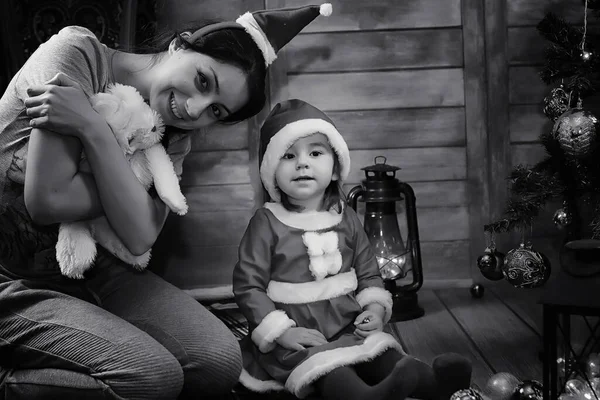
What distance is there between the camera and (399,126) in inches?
105

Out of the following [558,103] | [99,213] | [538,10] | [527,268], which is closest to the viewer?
[99,213]

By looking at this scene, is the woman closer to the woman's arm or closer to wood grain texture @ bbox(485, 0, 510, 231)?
the woman's arm

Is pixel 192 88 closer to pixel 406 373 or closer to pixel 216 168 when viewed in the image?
pixel 406 373

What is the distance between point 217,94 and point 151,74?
15 cm

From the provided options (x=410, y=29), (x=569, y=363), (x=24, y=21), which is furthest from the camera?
(x=410, y=29)

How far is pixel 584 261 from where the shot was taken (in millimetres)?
1348

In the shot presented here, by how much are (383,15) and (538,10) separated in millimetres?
553

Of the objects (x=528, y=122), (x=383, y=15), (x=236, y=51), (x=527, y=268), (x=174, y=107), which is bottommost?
(x=527, y=268)

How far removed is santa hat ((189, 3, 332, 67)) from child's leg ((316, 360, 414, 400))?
68cm

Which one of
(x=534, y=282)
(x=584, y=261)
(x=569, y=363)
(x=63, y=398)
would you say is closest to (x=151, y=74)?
(x=63, y=398)

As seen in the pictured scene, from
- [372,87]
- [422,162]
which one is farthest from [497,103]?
[372,87]

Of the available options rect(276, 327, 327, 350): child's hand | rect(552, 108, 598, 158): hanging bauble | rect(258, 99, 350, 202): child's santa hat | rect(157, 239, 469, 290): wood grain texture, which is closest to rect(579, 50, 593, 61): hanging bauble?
rect(552, 108, 598, 158): hanging bauble

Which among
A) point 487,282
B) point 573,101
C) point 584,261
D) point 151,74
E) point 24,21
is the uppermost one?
point 24,21

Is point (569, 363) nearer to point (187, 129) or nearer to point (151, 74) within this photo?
point (187, 129)
